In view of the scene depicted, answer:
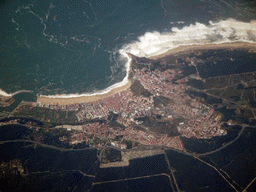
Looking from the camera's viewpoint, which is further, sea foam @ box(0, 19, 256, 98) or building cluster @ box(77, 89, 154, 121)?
sea foam @ box(0, 19, 256, 98)

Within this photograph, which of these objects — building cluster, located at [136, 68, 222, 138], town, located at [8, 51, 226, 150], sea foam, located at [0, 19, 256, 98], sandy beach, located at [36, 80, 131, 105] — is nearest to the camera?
town, located at [8, 51, 226, 150]

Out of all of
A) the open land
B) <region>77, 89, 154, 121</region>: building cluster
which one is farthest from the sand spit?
<region>77, 89, 154, 121</region>: building cluster

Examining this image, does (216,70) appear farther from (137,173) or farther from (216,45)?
(137,173)

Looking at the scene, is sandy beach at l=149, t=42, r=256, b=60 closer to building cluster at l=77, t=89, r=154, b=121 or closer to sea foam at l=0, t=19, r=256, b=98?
sea foam at l=0, t=19, r=256, b=98

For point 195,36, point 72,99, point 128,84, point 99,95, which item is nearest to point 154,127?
point 128,84

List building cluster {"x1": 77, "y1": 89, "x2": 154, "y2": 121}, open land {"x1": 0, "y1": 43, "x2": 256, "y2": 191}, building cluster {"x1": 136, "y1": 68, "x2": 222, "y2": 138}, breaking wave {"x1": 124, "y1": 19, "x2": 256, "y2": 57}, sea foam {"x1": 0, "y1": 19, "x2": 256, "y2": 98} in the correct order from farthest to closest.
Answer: breaking wave {"x1": 124, "y1": 19, "x2": 256, "y2": 57} → sea foam {"x1": 0, "y1": 19, "x2": 256, "y2": 98} → building cluster {"x1": 77, "y1": 89, "x2": 154, "y2": 121} → building cluster {"x1": 136, "y1": 68, "x2": 222, "y2": 138} → open land {"x1": 0, "y1": 43, "x2": 256, "y2": 191}

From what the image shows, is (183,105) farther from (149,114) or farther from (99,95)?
(99,95)

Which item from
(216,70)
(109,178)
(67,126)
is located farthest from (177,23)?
(109,178)

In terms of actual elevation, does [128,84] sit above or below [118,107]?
above
